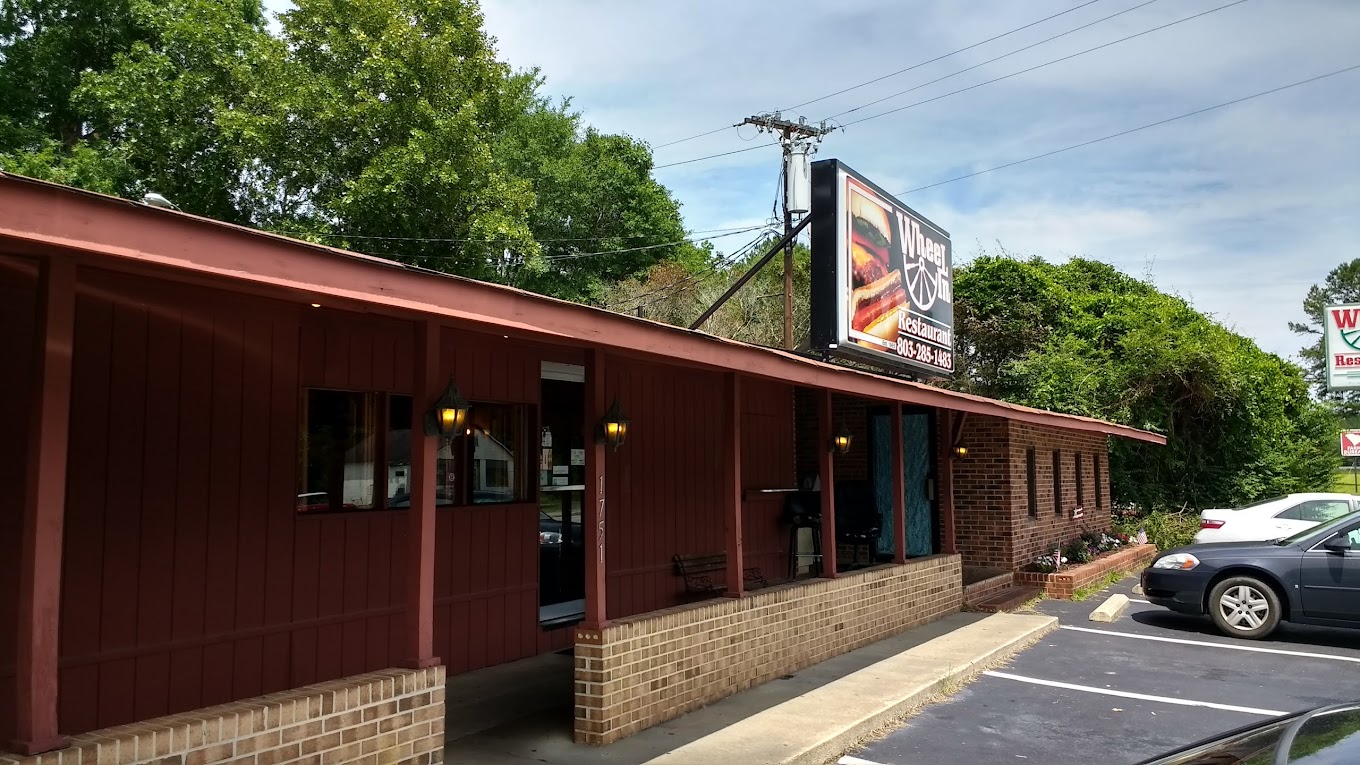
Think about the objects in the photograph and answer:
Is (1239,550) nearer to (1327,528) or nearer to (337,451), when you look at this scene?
(1327,528)

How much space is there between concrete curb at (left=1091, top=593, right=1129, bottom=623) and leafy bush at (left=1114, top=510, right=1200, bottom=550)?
6779mm

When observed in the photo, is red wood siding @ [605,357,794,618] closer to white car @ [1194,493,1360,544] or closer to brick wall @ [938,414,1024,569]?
brick wall @ [938,414,1024,569]

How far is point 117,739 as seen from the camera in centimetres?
336

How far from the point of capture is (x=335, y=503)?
20.7 feet

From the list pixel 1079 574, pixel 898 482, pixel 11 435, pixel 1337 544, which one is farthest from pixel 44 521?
pixel 1079 574

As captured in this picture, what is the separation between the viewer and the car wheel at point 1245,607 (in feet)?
32.0

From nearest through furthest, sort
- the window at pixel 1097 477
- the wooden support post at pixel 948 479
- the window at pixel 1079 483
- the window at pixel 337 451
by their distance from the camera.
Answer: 1. the window at pixel 337 451
2. the wooden support post at pixel 948 479
3. the window at pixel 1079 483
4. the window at pixel 1097 477

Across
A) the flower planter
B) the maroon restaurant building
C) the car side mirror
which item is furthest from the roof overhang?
the flower planter

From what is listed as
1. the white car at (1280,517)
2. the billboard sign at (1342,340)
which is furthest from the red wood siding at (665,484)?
the billboard sign at (1342,340)

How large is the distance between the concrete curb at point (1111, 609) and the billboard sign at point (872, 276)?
3906 mm

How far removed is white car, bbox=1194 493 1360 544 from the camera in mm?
14703

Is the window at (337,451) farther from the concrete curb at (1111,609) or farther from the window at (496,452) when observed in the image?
the concrete curb at (1111,609)

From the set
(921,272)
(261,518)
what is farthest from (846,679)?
(921,272)

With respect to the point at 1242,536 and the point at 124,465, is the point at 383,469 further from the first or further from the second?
the point at 1242,536
